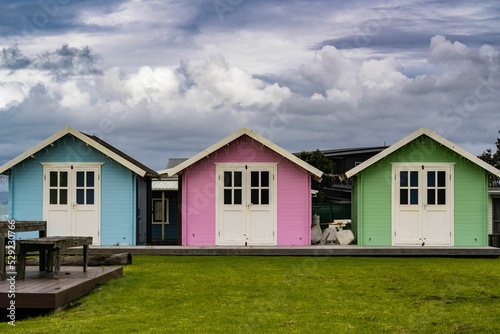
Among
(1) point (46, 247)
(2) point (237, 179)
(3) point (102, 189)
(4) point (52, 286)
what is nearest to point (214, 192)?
(2) point (237, 179)

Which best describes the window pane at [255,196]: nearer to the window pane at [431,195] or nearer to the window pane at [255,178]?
the window pane at [255,178]

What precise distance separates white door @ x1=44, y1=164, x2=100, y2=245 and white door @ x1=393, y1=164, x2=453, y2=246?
8.32m

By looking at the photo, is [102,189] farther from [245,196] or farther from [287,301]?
[287,301]

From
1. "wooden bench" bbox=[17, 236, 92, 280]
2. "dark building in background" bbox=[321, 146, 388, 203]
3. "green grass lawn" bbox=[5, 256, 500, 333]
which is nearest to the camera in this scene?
"green grass lawn" bbox=[5, 256, 500, 333]

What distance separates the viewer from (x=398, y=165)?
67.3ft

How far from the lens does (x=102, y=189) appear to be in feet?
67.6

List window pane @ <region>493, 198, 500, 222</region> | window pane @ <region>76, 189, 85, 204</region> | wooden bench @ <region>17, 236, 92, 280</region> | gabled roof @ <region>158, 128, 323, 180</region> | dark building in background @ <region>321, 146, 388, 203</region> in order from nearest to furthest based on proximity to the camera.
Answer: wooden bench @ <region>17, 236, 92, 280</region>, gabled roof @ <region>158, 128, 323, 180</region>, window pane @ <region>76, 189, 85, 204</region>, window pane @ <region>493, 198, 500, 222</region>, dark building in background @ <region>321, 146, 388, 203</region>

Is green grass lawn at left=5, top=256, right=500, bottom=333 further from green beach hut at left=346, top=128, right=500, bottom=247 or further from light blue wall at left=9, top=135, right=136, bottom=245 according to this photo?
light blue wall at left=9, top=135, right=136, bottom=245

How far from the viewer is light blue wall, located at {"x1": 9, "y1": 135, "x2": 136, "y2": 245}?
20.6 metres

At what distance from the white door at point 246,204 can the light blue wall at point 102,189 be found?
253 centimetres

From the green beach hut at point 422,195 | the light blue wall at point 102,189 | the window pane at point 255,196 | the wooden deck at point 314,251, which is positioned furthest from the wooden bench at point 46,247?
the green beach hut at point 422,195

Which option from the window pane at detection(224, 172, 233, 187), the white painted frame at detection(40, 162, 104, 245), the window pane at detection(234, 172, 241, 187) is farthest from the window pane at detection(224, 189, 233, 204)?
the white painted frame at detection(40, 162, 104, 245)

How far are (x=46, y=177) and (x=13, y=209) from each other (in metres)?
1.32

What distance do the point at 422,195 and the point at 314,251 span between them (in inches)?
139
